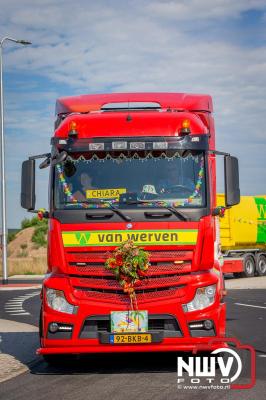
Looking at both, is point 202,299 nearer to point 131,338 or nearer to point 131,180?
point 131,338

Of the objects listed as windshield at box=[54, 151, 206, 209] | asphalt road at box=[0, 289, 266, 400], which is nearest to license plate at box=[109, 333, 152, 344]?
asphalt road at box=[0, 289, 266, 400]

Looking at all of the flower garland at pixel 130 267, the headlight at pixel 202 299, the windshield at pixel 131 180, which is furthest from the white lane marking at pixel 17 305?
the headlight at pixel 202 299

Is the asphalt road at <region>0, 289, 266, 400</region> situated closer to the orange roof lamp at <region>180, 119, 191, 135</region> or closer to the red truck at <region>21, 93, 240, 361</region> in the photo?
the red truck at <region>21, 93, 240, 361</region>

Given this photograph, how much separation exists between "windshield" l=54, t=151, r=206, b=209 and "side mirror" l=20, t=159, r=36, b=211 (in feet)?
1.05

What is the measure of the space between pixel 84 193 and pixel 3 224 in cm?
2488

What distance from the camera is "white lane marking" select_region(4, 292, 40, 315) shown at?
70.0ft

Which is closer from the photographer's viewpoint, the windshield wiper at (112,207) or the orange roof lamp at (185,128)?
the windshield wiper at (112,207)

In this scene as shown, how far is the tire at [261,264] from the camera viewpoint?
35.2m

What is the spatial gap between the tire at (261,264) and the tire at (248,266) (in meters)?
0.27

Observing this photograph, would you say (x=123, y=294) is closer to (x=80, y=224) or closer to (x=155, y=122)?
(x=80, y=224)

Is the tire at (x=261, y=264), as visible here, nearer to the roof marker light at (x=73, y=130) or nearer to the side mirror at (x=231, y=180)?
the side mirror at (x=231, y=180)

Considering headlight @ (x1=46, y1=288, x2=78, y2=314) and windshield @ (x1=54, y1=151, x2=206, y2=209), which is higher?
windshield @ (x1=54, y1=151, x2=206, y2=209)

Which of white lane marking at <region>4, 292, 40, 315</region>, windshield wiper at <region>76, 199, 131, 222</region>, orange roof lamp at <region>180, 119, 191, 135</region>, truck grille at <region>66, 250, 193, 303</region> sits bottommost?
white lane marking at <region>4, 292, 40, 315</region>

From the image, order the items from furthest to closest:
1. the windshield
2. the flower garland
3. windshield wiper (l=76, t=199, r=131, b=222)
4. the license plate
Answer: the windshield < windshield wiper (l=76, t=199, r=131, b=222) < the flower garland < the license plate
